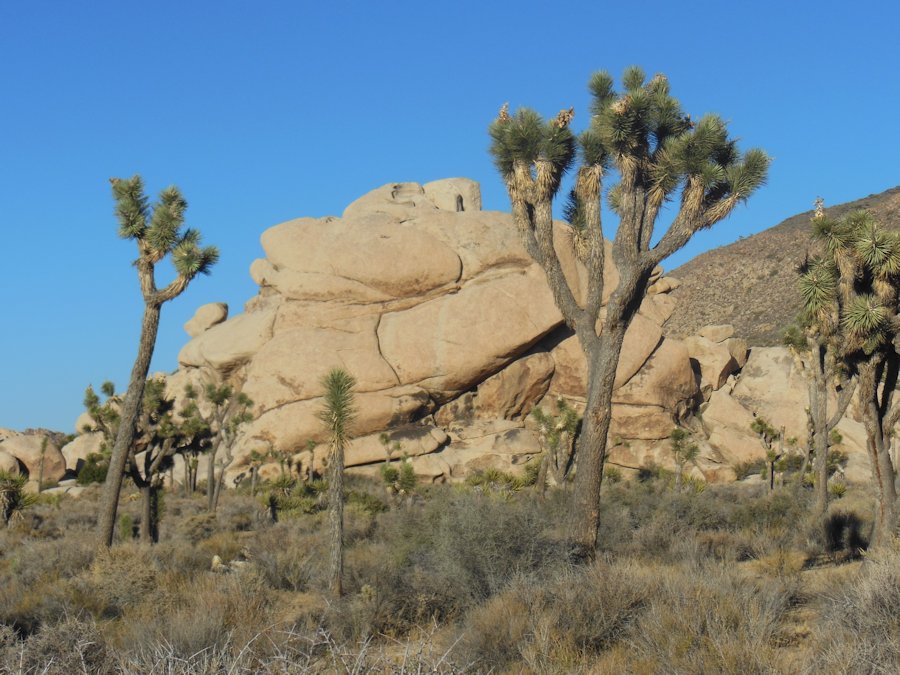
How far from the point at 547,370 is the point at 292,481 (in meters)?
12.1

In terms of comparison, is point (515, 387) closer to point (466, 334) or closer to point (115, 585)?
point (466, 334)

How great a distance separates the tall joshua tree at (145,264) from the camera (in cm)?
1473

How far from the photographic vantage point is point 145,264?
15273 mm

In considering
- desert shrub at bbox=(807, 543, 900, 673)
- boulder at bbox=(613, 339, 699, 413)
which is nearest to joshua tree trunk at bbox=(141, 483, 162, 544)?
desert shrub at bbox=(807, 543, 900, 673)

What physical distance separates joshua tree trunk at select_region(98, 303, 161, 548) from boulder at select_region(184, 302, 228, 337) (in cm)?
2827

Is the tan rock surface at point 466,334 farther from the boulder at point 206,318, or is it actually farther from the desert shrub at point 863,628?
the desert shrub at point 863,628

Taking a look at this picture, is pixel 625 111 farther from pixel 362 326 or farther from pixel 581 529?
pixel 362 326

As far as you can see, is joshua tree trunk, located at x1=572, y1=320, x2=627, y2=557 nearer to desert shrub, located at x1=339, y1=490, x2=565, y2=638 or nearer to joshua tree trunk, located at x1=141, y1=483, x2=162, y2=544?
desert shrub, located at x1=339, y1=490, x2=565, y2=638

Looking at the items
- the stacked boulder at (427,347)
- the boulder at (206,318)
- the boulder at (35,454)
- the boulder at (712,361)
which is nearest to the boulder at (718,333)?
the boulder at (712,361)

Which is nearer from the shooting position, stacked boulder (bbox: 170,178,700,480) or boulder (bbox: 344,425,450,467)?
boulder (bbox: 344,425,450,467)

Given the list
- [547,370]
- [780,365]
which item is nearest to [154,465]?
[547,370]

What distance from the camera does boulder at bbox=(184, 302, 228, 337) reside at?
4253 centimetres

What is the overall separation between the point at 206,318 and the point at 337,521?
33413 millimetres

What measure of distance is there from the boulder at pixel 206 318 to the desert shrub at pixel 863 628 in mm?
38751
